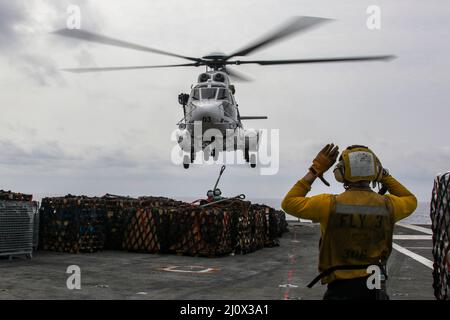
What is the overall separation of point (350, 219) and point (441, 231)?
322 cm

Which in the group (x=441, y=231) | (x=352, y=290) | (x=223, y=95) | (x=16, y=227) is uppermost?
(x=223, y=95)

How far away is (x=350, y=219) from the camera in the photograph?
4379 millimetres

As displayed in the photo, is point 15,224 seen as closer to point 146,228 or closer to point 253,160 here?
point 146,228

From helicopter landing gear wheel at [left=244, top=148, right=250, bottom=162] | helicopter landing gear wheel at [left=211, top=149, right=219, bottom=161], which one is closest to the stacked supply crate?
helicopter landing gear wheel at [left=211, top=149, right=219, bottom=161]

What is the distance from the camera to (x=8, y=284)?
11.0 m

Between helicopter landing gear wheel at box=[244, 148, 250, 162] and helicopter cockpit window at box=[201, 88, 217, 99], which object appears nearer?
helicopter cockpit window at box=[201, 88, 217, 99]

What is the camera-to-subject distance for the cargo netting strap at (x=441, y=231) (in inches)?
264

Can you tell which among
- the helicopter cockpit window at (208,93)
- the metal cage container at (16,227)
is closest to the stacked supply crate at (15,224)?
the metal cage container at (16,227)

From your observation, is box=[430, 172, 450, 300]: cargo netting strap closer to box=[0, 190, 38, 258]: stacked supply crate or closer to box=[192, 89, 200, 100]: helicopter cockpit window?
box=[0, 190, 38, 258]: stacked supply crate

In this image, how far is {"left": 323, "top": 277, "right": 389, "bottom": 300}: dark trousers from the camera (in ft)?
14.5

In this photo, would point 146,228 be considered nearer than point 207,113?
Yes
